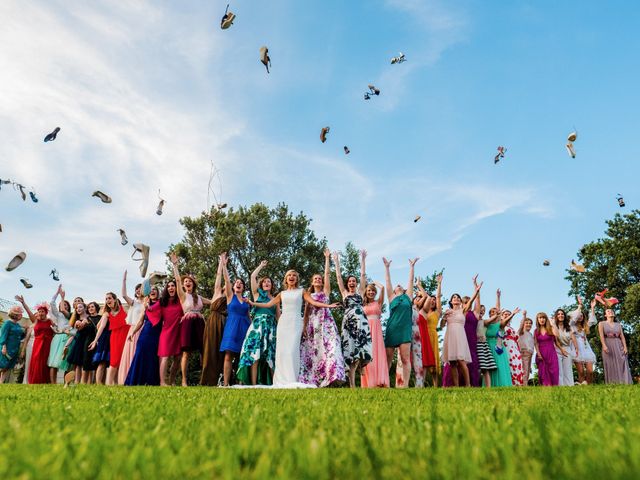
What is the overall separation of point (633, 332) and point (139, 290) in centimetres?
3123

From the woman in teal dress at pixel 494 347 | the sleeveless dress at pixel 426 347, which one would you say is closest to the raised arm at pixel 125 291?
the sleeveless dress at pixel 426 347

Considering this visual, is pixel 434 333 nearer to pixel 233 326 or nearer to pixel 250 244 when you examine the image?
pixel 233 326

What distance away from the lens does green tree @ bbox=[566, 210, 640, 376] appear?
1441 inches

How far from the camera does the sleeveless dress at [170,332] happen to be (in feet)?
40.1

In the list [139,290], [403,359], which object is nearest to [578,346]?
[403,359]

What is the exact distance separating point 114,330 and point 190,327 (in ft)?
10.4

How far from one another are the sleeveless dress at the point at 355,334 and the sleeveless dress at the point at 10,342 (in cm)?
1075

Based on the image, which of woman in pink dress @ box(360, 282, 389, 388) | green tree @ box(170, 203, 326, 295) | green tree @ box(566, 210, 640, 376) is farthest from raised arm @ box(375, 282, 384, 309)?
green tree @ box(566, 210, 640, 376)

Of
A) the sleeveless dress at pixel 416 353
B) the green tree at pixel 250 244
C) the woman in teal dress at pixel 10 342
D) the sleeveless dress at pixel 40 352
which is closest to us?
the sleeveless dress at pixel 416 353

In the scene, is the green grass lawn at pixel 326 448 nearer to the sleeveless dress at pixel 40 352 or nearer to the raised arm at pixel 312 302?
the raised arm at pixel 312 302

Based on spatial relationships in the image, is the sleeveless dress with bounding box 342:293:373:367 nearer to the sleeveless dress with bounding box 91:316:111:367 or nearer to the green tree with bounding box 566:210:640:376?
the sleeveless dress with bounding box 91:316:111:367

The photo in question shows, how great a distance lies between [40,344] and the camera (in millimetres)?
15586

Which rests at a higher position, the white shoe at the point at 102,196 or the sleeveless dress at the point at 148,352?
the white shoe at the point at 102,196

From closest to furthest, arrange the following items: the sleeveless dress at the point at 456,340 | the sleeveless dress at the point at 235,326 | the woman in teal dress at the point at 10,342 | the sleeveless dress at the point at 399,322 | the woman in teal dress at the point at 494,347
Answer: the sleeveless dress at the point at 235,326 < the sleeveless dress at the point at 399,322 < the sleeveless dress at the point at 456,340 < the woman in teal dress at the point at 494,347 < the woman in teal dress at the point at 10,342
